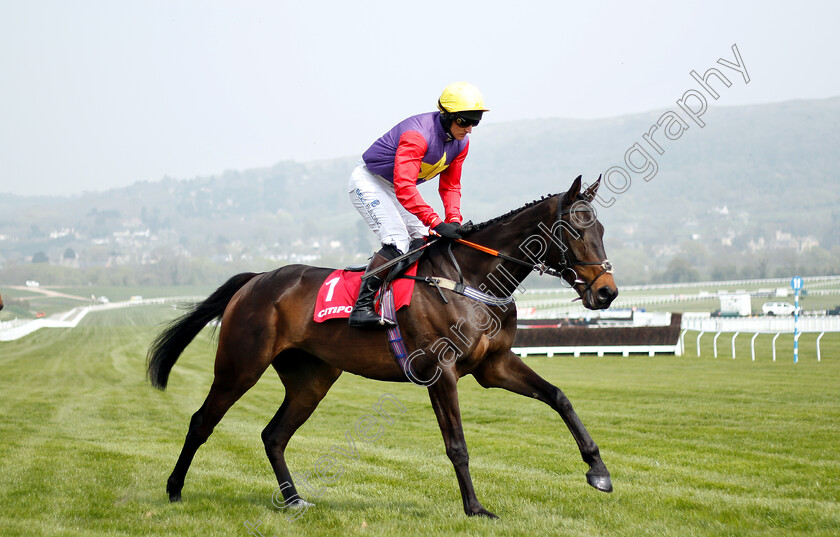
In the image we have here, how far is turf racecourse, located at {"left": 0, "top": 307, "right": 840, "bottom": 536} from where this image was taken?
17.1 ft

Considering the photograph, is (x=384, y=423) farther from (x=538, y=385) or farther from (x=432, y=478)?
(x=538, y=385)

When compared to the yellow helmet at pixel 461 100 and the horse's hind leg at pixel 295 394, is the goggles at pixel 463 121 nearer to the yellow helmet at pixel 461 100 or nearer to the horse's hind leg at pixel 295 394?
the yellow helmet at pixel 461 100

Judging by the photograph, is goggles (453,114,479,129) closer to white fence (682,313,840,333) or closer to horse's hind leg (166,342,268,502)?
horse's hind leg (166,342,268,502)

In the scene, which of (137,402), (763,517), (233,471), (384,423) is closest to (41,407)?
(137,402)

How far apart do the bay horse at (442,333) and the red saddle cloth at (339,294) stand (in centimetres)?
8

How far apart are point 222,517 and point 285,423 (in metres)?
1.03

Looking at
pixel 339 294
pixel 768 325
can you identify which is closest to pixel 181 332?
pixel 339 294

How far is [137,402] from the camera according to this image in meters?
15.9

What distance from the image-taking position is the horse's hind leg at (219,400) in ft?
20.6

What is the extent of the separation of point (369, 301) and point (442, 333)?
630mm

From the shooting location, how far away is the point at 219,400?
6336 mm

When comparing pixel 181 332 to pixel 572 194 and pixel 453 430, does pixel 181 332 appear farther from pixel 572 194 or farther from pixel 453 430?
pixel 572 194

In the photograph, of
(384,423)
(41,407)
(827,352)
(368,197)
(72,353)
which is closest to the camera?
(368,197)

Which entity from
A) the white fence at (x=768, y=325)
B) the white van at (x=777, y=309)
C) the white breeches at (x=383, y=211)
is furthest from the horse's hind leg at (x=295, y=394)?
the white van at (x=777, y=309)
